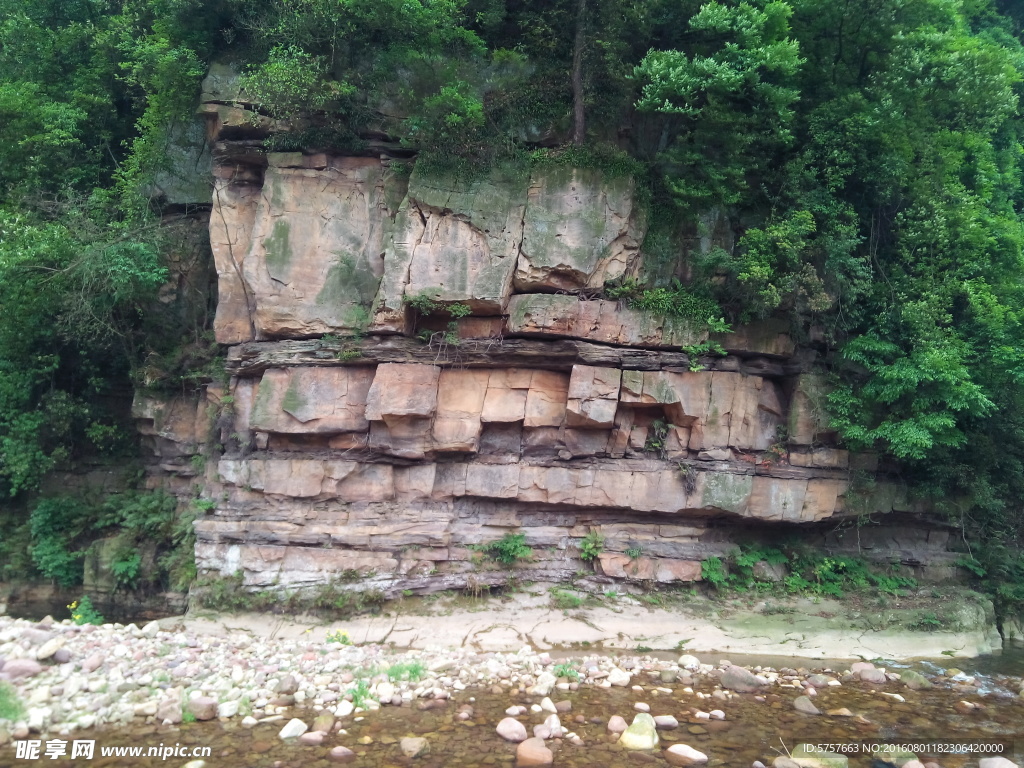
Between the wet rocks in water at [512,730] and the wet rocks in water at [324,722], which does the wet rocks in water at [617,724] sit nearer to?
the wet rocks in water at [512,730]

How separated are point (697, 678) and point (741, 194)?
844 cm

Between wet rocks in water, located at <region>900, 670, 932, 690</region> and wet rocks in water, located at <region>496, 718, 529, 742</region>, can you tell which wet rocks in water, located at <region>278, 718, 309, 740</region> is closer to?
wet rocks in water, located at <region>496, 718, 529, 742</region>

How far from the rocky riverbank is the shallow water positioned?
0.05m

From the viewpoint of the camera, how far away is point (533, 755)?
6660 millimetres

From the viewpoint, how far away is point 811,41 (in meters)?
12.7

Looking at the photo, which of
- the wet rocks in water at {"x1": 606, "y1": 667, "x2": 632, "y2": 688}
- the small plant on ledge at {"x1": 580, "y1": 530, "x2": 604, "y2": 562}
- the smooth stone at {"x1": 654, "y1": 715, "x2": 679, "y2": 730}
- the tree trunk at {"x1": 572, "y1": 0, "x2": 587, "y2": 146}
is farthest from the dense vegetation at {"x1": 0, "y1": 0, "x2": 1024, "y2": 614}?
the smooth stone at {"x1": 654, "y1": 715, "x2": 679, "y2": 730}

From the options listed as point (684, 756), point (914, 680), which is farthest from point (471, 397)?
point (914, 680)

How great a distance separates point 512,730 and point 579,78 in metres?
11.1

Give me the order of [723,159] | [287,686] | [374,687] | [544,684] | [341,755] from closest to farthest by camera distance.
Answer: [341,755] → [287,686] → [374,687] → [544,684] → [723,159]

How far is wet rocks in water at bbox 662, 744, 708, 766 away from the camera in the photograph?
668 cm

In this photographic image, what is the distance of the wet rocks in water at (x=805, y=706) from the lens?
806cm

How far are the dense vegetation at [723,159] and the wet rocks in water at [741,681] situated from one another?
505cm

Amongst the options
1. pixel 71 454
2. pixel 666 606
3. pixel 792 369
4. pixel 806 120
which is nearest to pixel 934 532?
pixel 792 369

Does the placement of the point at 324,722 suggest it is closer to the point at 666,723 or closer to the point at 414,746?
the point at 414,746
